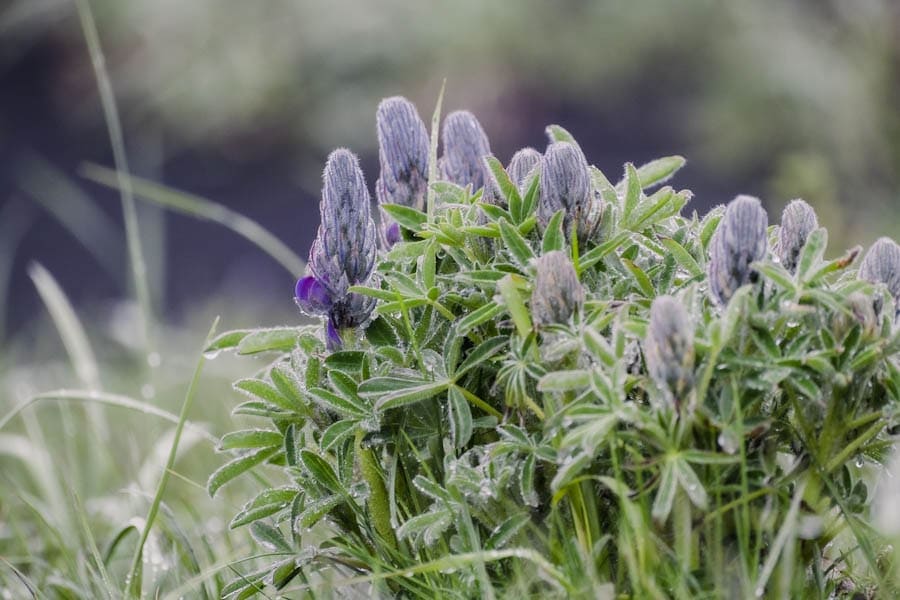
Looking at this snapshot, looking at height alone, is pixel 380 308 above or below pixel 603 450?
above

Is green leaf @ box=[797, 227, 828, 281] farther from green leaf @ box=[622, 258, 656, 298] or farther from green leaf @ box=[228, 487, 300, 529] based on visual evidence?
green leaf @ box=[228, 487, 300, 529]

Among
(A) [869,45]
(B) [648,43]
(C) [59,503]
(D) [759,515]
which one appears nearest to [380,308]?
(D) [759,515]

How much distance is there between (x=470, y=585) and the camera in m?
1.16

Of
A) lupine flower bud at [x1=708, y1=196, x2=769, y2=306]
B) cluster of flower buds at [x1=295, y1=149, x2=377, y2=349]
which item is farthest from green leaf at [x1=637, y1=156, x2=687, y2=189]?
cluster of flower buds at [x1=295, y1=149, x2=377, y2=349]

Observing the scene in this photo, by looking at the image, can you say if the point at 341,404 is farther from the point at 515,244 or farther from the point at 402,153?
the point at 402,153

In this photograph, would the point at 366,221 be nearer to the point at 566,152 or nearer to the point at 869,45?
the point at 566,152

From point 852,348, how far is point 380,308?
0.50 m

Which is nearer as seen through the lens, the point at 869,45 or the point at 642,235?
the point at 642,235

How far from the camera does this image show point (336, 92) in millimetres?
9297

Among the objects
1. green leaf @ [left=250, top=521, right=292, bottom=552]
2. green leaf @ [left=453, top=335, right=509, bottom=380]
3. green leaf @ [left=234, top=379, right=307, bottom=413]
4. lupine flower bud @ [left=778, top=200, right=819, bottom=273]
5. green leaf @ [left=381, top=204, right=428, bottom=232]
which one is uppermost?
green leaf @ [left=381, top=204, right=428, bottom=232]

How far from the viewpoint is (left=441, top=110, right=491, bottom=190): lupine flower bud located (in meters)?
1.39

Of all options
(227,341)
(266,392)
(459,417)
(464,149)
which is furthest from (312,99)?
(459,417)

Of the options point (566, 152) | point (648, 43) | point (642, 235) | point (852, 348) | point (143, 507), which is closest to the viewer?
point (852, 348)

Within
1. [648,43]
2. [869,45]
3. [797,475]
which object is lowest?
[797,475]
